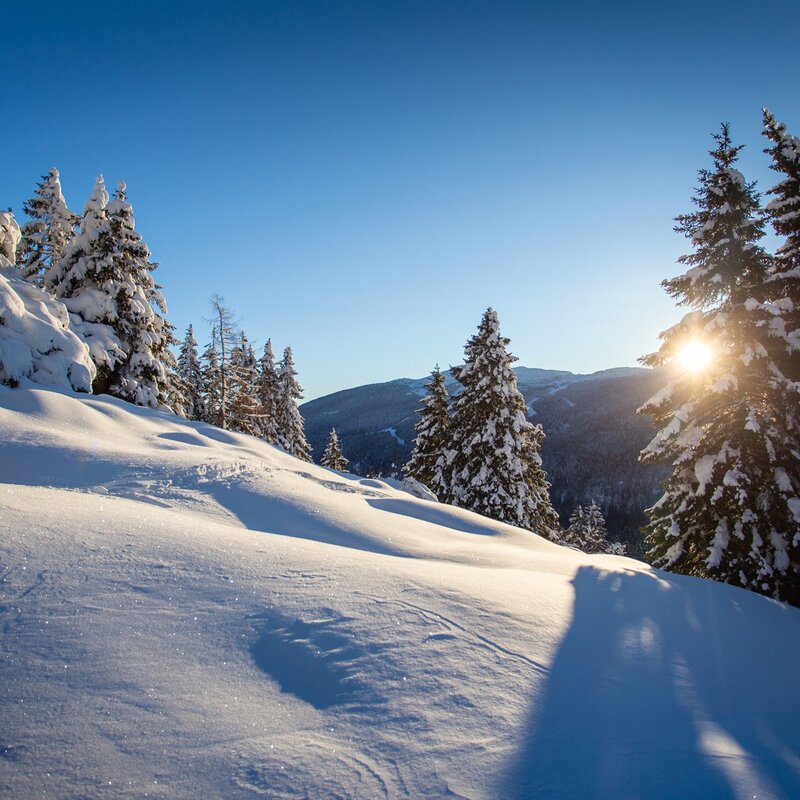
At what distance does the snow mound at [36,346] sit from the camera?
980 centimetres

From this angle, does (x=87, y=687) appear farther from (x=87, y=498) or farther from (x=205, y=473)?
(x=205, y=473)

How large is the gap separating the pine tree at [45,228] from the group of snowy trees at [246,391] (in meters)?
7.58

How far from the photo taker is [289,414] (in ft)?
110

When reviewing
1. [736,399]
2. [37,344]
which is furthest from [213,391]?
[736,399]

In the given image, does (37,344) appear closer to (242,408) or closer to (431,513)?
(431,513)

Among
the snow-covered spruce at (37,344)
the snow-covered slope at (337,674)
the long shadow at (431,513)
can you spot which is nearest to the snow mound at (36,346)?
the snow-covered spruce at (37,344)

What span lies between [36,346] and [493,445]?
52.8 ft

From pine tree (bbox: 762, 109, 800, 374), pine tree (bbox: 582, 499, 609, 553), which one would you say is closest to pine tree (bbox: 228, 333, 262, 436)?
pine tree (bbox: 762, 109, 800, 374)

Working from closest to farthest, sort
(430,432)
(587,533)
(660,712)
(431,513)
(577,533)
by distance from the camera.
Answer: (660,712)
(431,513)
(430,432)
(587,533)
(577,533)

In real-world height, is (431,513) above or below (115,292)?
below

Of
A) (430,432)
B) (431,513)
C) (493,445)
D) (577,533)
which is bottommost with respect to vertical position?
(577,533)

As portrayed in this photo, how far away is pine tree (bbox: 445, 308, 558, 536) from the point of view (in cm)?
1938

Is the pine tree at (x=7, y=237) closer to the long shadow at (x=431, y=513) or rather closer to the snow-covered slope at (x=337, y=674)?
the snow-covered slope at (x=337, y=674)

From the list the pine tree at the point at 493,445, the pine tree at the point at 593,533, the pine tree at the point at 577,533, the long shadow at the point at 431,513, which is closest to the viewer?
the long shadow at the point at 431,513
